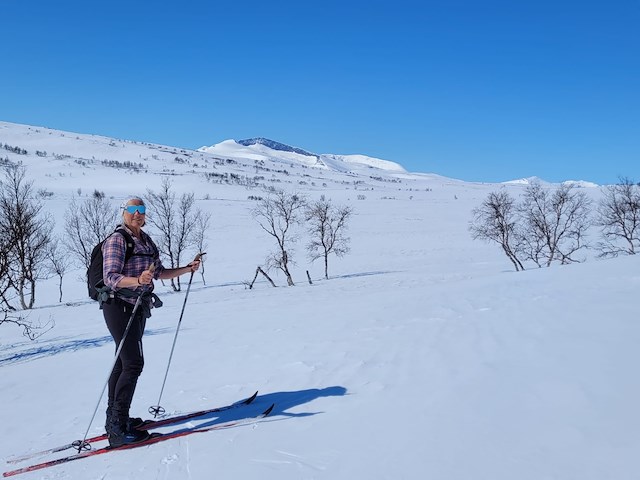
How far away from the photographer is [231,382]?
6.43 m

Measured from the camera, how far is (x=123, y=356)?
4.25m

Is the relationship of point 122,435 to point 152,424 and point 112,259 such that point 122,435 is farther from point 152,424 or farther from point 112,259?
point 112,259

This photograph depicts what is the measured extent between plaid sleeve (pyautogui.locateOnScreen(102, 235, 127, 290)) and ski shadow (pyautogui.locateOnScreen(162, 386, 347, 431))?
1.96 m

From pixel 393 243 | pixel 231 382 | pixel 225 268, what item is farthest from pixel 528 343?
pixel 393 243

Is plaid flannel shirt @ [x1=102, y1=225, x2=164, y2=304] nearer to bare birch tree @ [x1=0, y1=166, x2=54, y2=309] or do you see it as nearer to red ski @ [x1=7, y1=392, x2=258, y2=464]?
red ski @ [x1=7, y1=392, x2=258, y2=464]

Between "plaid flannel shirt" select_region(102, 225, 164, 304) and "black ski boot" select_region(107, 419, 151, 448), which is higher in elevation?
"plaid flannel shirt" select_region(102, 225, 164, 304)

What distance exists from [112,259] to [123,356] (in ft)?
3.45

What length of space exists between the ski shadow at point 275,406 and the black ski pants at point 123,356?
2.52ft

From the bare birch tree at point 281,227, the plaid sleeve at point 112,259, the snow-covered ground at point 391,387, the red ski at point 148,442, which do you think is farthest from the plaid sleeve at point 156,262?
the bare birch tree at point 281,227

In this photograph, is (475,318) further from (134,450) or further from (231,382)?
(134,450)

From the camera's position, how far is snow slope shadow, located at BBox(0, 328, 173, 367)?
37.0 ft

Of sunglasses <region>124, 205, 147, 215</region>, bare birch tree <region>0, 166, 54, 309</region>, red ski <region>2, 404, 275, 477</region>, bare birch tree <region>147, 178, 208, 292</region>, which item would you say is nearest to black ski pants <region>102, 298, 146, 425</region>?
red ski <region>2, 404, 275, 477</region>

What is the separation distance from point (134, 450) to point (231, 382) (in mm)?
2415

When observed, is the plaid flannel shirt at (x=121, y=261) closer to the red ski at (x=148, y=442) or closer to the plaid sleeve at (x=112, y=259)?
the plaid sleeve at (x=112, y=259)
